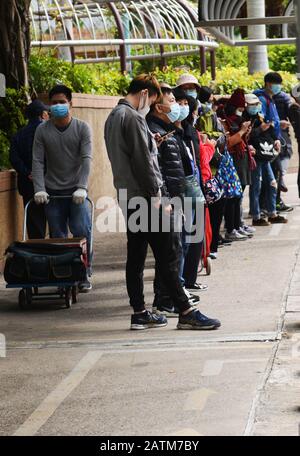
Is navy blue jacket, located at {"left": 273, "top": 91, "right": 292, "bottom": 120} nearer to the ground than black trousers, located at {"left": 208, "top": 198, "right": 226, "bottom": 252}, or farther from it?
farther from it

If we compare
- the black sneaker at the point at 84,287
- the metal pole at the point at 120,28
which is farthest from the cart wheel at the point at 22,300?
the metal pole at the point at 120,28

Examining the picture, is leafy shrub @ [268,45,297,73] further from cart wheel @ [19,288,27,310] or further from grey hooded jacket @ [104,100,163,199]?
grey hooded jacket @ [104,100,163,199]

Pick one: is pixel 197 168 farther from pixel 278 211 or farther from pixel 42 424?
pixel 278 211

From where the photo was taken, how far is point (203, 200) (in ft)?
35.4

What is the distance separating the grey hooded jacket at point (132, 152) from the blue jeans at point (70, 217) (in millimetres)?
2208

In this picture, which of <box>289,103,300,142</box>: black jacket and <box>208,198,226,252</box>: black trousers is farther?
<box>289,103,300,142</box>: black jacket

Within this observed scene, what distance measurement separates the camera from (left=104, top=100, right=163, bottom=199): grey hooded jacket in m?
9.14

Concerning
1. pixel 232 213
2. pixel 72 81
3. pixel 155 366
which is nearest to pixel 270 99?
pixel 232 213

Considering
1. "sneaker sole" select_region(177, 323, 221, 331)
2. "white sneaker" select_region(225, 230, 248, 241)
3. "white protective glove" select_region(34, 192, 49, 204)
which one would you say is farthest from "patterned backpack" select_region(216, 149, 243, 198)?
"sneaker sole" select_region(177, 323, 221, 331)

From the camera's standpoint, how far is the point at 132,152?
9.20 m

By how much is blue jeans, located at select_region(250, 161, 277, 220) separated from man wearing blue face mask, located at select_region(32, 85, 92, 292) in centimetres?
445

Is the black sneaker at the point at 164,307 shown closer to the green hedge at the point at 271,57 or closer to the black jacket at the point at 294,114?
the black jacket at the point at 294,114

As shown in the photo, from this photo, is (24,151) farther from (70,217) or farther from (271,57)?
(271,57)

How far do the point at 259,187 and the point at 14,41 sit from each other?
377 cm
